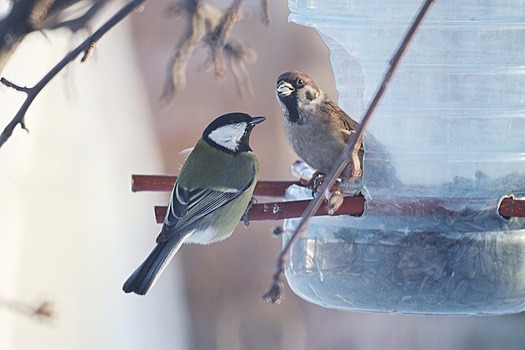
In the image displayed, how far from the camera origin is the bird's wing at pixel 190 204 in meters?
3.27

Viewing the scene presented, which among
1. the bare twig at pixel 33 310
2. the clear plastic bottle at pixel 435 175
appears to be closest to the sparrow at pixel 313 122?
the clear plastic bottle at pixel 435 175

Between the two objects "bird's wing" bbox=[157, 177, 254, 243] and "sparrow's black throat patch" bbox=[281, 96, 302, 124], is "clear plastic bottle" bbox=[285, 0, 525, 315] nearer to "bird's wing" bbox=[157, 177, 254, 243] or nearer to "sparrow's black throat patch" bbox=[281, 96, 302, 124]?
"sparrow's black throat patch" bbox=[281, 96, 302, 124]

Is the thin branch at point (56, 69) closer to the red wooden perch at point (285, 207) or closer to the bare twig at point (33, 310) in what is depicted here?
the red wooden perch at point (285, 207)

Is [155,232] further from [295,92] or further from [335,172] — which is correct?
[335,172]

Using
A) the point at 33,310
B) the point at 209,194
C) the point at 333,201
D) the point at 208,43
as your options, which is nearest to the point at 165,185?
the point at 209,194

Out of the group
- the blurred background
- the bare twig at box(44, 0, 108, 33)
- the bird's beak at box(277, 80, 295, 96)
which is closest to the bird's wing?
the bird's beak at box(277, 80, 295, 96)

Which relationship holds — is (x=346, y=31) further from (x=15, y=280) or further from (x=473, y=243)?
(x=15, y=280)

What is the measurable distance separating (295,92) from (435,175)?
1.77ft

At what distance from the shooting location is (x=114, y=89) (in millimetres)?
7441

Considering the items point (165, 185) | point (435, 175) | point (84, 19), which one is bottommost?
point (435, 175)

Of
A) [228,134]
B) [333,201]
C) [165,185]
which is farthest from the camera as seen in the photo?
[228,134]

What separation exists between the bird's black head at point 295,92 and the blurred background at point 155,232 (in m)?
3.34

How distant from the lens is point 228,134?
3.60m

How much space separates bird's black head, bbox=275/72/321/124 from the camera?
334 cm
